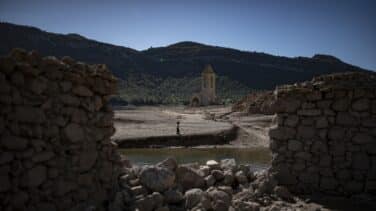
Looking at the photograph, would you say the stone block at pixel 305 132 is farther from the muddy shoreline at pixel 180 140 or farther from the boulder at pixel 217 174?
the muddy shoreline at pixel 180 140

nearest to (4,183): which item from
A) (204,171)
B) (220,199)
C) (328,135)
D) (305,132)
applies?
(220,199)

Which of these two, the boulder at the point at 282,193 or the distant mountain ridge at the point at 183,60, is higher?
the distant mountain ridge at the point at 183,60

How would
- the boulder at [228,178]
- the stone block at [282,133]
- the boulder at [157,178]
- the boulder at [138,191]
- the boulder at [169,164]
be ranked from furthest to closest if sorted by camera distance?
the stone block at [282,133] → the boulder at [228,178] → the boulder at [169,164] → the boulder at [157,178] → the boulder at [138,191]

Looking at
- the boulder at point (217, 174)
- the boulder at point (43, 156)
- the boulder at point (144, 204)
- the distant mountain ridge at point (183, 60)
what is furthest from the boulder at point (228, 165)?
the distant mountain ridge at point (183, 60)

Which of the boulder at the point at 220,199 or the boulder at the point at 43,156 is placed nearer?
the boulder at the point at 43,156

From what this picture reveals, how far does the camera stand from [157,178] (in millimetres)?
5816

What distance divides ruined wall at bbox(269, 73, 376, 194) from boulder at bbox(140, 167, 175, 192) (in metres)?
2.53

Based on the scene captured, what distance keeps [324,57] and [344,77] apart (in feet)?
387

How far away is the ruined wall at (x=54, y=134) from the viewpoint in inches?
162

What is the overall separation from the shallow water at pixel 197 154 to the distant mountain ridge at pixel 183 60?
62083 mm

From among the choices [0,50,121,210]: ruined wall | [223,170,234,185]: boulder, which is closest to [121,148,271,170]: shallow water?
[223,170,234,185]: boulder

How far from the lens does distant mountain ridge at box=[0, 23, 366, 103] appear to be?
81125mm

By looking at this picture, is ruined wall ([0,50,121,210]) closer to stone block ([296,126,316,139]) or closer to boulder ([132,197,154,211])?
boulder ([132,197,154,211])

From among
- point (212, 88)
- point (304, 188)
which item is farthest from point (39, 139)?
point (212, 88)
